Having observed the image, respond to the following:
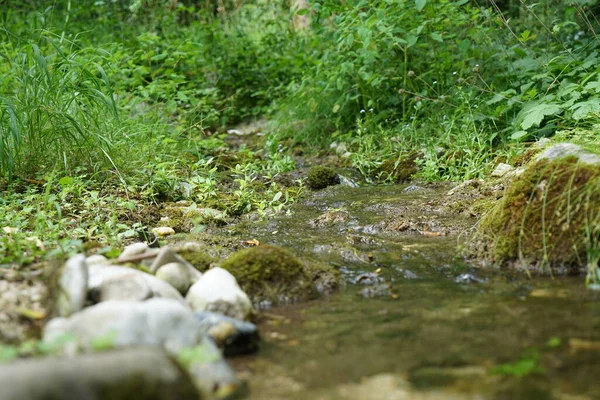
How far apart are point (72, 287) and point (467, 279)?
1.73m

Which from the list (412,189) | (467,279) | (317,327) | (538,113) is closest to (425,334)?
(317,327)

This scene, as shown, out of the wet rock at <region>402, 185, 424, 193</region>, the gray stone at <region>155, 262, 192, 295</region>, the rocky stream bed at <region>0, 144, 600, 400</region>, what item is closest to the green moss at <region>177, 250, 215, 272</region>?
the rocky stream bed at <region>0, 144, 600, 400</region>

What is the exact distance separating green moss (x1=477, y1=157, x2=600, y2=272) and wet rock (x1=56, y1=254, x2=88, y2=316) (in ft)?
6.38

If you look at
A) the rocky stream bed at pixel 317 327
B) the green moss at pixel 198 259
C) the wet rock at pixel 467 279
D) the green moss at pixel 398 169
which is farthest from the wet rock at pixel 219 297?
the green moss at pixel 398 169

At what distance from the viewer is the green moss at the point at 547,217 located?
Answer: 114 inches

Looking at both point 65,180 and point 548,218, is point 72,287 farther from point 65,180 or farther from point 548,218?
point 548,218

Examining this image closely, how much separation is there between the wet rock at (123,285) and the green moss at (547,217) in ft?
5.34

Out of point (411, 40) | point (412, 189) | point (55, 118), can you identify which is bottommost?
point (412, 189)

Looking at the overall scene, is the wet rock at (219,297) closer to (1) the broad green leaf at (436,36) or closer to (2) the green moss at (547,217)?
(2) the green moss at (547,217)

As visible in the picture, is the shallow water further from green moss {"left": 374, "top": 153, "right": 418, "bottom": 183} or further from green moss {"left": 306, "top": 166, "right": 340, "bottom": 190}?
green moss {"left": 374, "top": 153, "right": 418, "bottom": 183}

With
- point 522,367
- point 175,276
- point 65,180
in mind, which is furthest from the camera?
point 65,180

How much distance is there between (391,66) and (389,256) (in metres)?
3.76

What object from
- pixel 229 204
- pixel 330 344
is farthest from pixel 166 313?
pixel 229 204

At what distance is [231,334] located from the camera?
88.5 inches
